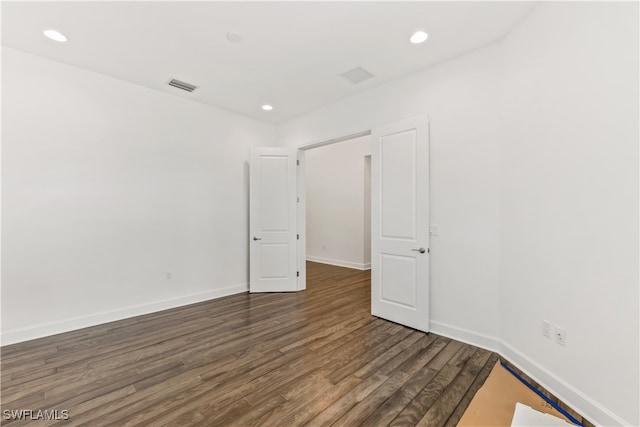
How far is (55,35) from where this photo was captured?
2.54 m

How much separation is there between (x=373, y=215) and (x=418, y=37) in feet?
6.28

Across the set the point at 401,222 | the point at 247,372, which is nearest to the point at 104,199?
the point at 247,372

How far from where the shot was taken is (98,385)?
207 centimetres

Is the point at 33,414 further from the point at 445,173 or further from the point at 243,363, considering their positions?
the point at 445,173

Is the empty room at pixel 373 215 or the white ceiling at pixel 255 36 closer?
the empty room at pixel 373 215

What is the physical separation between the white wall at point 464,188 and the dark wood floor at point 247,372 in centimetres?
34

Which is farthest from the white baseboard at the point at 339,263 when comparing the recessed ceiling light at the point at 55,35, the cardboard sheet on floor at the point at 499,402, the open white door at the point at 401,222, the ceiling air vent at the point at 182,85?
the recessed ceiling light at the point at 55,35

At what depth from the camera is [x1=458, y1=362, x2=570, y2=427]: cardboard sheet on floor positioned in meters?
1.68

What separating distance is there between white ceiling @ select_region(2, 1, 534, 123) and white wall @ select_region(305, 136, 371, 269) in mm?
3151

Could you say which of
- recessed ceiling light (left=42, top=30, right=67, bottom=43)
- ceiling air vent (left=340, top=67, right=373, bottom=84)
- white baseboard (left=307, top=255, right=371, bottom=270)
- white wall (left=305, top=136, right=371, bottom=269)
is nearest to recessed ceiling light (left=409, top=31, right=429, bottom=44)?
ceiling air vent (left=340, top=67, right=373, bottom=84)

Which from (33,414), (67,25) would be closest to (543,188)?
(33,414)

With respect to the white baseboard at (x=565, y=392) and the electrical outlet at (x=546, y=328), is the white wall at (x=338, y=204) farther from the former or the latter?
the electrical outlet at (x=546, y=328)

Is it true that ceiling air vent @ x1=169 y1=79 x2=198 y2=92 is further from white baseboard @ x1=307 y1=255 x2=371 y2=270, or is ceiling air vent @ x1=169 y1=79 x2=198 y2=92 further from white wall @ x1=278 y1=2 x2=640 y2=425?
white baseboard @ x1=307 y1=255 x2=371 y2=270

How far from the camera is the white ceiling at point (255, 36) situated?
2213 mm
